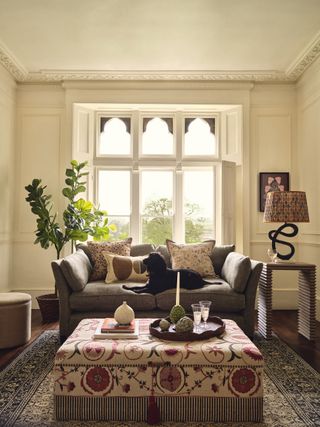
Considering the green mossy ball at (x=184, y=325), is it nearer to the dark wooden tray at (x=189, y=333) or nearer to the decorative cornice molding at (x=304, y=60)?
the dark wooden tray at (x=189, y=333)

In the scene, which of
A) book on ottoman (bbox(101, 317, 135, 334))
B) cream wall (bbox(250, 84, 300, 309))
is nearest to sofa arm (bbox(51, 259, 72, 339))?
book on ottoman (bbox(101, 317, 135, 334))

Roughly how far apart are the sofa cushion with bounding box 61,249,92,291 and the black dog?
0.40m

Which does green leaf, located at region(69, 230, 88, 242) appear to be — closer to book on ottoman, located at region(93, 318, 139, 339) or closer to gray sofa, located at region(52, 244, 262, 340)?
gray sofa, located at region(52, 244, 262, 340)

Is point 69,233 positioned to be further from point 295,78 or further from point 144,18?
point 295,78

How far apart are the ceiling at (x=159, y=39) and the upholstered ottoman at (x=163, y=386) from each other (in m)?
2.83

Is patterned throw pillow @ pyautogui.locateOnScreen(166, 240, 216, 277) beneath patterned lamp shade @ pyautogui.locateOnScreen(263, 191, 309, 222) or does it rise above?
beneath

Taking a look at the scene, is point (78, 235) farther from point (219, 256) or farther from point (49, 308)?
point (219, 256)

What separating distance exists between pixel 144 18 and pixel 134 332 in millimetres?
2753

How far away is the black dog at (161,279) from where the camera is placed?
3525 mm

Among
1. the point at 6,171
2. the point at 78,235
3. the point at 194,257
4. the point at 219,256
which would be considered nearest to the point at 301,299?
the point at 219,256

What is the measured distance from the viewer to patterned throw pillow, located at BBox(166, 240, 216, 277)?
397 centimetres

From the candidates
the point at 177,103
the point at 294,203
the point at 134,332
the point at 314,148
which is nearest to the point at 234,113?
the point at 177,103

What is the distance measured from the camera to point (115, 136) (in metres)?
5.29

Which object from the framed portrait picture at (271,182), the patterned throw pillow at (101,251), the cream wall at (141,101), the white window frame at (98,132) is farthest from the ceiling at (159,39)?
the patterned throw pillow at (101,251)
